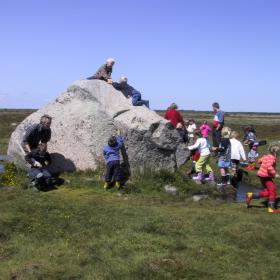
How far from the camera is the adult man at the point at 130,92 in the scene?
68.9 feet

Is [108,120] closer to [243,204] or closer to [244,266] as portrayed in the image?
[243,204]

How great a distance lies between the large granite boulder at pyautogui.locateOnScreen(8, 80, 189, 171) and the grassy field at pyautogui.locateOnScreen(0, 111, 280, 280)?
8.40ft

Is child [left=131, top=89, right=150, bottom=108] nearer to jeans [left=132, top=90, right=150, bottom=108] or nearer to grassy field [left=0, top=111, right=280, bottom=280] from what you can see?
jeans [left=132, top=90, right=150, bottom=108]

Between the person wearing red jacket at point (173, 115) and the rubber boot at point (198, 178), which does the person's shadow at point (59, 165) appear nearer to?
the rubber boot at point (198, 178)

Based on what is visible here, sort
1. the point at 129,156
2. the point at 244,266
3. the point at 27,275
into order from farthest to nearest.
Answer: the point at 129,156
the point at 244,266
the point at 27,275

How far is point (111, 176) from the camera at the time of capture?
17.5m

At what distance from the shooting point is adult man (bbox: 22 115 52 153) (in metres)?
17.5

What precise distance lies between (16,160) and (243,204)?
9.23m

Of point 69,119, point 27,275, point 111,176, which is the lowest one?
point 27,275

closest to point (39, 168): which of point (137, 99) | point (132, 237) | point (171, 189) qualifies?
point (171, 189)

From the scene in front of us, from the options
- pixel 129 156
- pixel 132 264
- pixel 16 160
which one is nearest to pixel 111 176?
pixel 129 156

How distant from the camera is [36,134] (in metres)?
17.6

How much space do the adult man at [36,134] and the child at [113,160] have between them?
2.33 meters

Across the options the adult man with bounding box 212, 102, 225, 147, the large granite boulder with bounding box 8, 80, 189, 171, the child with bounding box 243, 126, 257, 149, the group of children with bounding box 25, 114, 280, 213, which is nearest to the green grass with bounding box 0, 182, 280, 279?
the group of children with bounding box 25, 114, 280, 213
